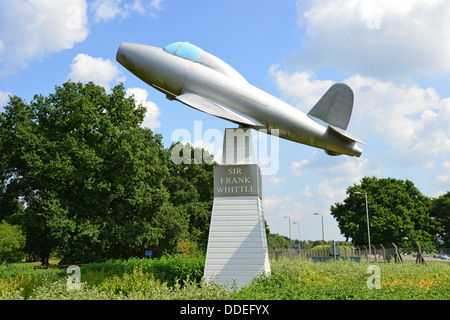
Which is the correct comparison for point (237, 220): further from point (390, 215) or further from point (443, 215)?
point (443, 215)

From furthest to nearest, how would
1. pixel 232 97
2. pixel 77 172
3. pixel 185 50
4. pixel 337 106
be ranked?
pixel 77 172 → pixel 337 106 → pixel 185 50 → pixel 232 97

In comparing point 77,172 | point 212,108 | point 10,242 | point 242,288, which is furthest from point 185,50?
point 10,242

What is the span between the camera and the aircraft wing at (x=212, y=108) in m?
13.7

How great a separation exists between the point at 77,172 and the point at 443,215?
52.7 metres

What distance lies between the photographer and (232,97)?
1397cm

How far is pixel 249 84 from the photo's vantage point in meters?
14.4

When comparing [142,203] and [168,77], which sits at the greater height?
[168,77]

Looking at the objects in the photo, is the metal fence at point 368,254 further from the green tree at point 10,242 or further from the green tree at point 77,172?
the green tree at point 10,242

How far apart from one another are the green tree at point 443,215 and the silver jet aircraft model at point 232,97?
47.4 m

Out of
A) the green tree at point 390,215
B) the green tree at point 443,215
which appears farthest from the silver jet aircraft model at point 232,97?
the green tree at point 443,215

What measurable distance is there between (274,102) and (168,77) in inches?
168
